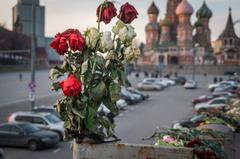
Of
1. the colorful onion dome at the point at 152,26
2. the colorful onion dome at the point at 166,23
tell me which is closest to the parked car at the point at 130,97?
the colorful onion dome at the point at 166,23

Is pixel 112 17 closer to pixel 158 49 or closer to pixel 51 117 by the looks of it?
pixel 51 117

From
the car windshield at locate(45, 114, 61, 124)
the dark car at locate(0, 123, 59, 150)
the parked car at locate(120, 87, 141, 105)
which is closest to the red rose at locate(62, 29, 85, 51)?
the dark car at locate(0, 123, 59, 150)

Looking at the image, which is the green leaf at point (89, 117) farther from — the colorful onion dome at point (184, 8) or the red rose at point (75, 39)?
the colorful onion dome at point (184, 8)

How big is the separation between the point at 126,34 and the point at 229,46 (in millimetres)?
85398

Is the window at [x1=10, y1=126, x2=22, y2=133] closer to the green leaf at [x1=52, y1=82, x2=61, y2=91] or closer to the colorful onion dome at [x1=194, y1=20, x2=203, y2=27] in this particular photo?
the green leaf at [x1=52, y1=82, x2=61, y2=91]

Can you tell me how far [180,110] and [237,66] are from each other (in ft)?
184

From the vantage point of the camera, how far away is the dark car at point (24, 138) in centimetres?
1588

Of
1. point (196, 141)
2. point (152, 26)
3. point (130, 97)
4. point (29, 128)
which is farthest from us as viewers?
point (152, 26)

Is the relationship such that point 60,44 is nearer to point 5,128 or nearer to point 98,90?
point 98,90

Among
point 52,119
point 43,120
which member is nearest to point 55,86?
point 43,120

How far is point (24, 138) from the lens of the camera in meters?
15.9

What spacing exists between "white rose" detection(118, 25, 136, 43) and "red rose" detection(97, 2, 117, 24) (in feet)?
0.46

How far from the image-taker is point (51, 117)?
19250 millimetres

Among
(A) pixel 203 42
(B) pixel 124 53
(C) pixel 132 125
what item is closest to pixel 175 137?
(B) pixel 124 53
